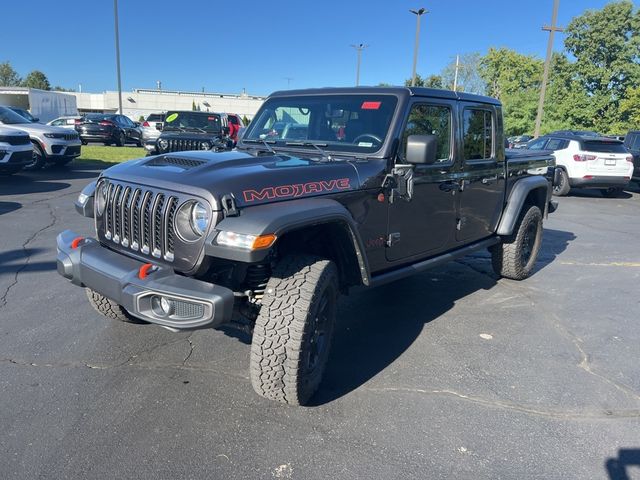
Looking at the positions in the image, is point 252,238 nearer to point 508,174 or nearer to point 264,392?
point 264,392

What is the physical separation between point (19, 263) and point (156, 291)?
383 cm

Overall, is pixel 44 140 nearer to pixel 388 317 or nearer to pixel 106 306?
pixel 106 306

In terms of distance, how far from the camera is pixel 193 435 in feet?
8.98

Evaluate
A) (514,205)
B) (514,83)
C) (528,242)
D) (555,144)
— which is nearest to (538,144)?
(555,144)

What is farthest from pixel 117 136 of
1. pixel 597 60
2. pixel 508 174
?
pixel 597 60

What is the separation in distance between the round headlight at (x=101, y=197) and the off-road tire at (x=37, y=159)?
35.1 ft

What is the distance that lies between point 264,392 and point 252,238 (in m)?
1.00

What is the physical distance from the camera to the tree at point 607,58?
1460 inches

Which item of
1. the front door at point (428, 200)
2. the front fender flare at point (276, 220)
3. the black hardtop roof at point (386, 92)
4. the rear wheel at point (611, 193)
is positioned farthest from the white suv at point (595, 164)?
the front fender flare at point (276, 220)

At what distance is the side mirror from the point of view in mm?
3438

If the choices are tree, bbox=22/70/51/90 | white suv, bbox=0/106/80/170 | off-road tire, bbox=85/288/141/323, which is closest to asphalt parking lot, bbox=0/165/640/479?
off-road tire, bbox=85/288/141/323

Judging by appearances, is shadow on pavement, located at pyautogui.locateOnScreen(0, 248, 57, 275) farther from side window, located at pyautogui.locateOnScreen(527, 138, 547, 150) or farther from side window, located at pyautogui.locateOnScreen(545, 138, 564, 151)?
side window, located at pyautogui.locateOnScreen(527, 138, 547, 150)

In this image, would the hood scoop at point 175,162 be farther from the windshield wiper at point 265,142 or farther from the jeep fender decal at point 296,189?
the windshield wiper at point 265,142

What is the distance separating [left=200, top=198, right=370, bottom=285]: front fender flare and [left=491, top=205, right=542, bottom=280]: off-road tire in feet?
10.0
